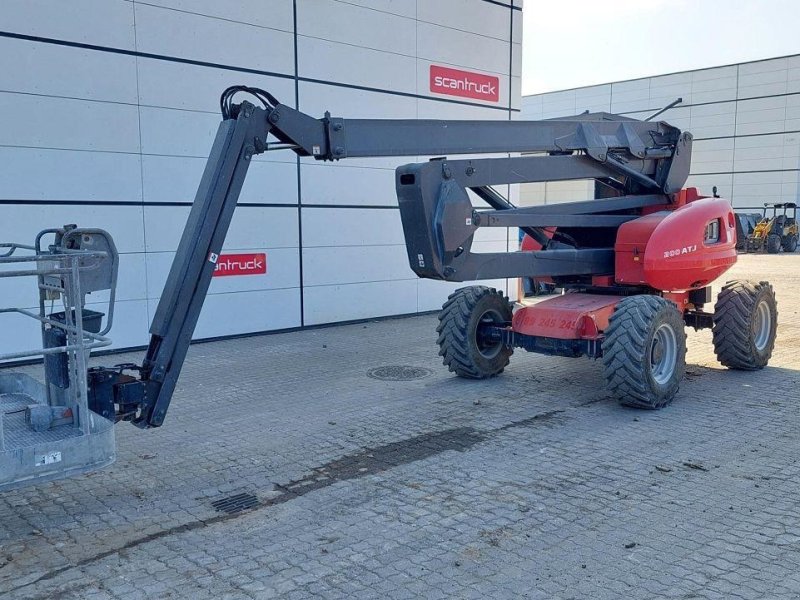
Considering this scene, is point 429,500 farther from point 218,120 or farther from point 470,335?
point 218,120

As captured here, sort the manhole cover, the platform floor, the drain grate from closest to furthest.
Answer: the platform floor → the drain grate → the manhole cover

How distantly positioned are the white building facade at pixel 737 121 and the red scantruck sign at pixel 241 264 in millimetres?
25497

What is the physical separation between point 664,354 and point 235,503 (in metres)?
4.60

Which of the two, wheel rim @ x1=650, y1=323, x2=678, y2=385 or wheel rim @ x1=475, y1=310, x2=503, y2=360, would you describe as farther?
wheel rim @ x1=475, y1=310, x2=503, y2=360

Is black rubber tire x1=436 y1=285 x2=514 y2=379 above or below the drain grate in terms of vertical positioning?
above

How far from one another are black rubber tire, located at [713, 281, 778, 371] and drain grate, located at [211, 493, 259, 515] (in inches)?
238

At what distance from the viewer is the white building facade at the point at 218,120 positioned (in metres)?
8.87

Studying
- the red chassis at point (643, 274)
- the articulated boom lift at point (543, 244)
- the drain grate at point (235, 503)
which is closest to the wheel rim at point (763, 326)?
the articulated boom lift at point (543, 244)

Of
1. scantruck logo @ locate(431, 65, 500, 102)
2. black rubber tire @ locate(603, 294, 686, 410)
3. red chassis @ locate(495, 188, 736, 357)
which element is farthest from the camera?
A: scantruck logo @ locate(431, 65, 500, 102)

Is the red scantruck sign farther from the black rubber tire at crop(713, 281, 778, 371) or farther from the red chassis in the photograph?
the black rubber tire at crop(713, 281, 778, 371)

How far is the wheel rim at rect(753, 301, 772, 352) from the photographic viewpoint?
8.79 metres

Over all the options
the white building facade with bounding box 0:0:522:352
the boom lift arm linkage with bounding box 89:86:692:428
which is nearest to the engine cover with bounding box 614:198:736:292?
the boom lift arm linkage with bounding box 89:86:692:428

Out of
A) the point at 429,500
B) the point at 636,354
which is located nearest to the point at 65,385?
the point at 429,500

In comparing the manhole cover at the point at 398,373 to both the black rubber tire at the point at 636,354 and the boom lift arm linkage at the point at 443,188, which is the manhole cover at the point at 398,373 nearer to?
the boom lift arm linkage at the point at 443,188
